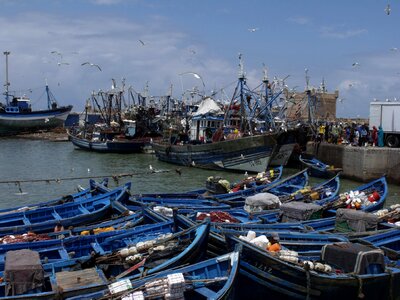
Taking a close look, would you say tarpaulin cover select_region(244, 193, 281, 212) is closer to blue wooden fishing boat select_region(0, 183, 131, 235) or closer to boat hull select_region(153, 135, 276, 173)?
blue wooden fishing boat select_region(0, 183, 131, 235)

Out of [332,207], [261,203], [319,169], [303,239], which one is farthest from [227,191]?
[319,169]

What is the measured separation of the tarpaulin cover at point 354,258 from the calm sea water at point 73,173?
31.9ft

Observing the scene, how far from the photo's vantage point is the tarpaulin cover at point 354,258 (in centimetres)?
1036

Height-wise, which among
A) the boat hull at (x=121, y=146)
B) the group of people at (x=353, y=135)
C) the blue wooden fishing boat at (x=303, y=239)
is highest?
the group of people at (x=353, y=135)

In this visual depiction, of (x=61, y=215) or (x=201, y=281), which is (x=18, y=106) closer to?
(x=61, y=215)

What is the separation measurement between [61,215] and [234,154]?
19857mm

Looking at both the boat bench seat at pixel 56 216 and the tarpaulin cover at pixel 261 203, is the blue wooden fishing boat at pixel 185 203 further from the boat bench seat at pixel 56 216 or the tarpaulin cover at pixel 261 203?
the boat bench seat at pixel 56 216

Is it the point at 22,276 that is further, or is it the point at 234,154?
the point at 234,154

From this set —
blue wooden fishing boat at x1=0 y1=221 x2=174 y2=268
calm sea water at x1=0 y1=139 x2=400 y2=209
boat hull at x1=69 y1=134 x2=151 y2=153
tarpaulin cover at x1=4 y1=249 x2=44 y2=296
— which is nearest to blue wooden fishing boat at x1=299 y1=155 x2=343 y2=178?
calm sea water at x1=0 y1=139 x2=400 y2=209

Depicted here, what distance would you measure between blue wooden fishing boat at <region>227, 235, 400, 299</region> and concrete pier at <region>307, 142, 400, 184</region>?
20.2 m

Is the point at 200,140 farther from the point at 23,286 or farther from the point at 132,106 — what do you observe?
the point at 23,286

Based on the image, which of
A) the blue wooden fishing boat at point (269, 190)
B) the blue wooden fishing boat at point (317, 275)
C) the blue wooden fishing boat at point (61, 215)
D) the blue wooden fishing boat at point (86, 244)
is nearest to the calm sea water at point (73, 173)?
the blue wooden fishing boat at point (61, 215)

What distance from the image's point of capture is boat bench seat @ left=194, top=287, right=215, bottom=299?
883 centimetres

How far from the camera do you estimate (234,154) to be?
34875 millimetres
